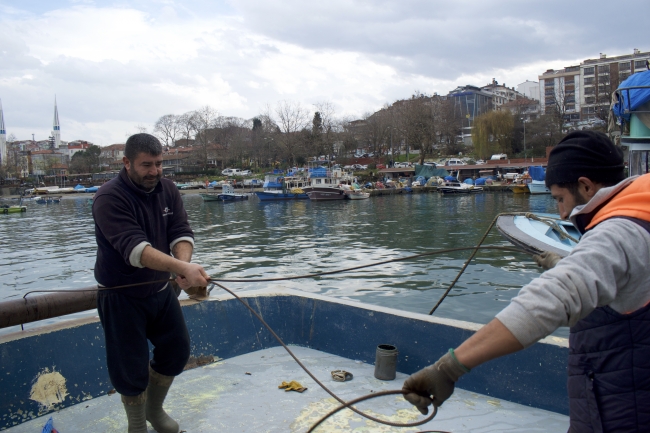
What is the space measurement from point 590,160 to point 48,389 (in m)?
3.59

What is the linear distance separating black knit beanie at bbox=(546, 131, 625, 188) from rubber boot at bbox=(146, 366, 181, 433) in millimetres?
2523

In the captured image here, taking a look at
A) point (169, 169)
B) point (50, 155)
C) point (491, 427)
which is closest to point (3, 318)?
point (491, 427)

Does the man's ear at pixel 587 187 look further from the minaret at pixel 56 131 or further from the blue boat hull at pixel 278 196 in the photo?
the minaret at pixel 56 131

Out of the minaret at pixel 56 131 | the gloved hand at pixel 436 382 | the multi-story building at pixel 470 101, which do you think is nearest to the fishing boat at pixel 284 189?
the gloved hand at pixel 436 382

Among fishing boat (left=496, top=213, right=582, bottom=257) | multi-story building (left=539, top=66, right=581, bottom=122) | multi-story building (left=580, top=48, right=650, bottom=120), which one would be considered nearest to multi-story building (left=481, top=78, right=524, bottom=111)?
multi-story building (left=539, top=66, right=581, bottom=122)

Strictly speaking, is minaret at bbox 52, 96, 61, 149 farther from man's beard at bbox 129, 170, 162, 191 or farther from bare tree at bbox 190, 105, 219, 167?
man's beard at bbox 129, 170, 162, 191

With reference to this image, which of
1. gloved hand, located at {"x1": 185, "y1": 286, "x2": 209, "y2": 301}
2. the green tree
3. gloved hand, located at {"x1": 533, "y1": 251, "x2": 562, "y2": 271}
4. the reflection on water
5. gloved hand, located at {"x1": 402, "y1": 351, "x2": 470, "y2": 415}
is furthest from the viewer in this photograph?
the green tree

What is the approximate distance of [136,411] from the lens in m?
2.87

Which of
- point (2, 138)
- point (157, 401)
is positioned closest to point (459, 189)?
point (157, 401)

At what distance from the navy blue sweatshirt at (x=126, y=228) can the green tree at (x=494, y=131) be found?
75.6 m

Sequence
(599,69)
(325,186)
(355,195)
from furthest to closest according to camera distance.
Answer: (599,69) < (355,195) < (325,186)

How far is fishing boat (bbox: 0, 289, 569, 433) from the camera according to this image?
3.22 metres

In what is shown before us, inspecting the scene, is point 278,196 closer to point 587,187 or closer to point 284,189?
point 284,189

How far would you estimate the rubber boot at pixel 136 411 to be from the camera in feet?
9.36
